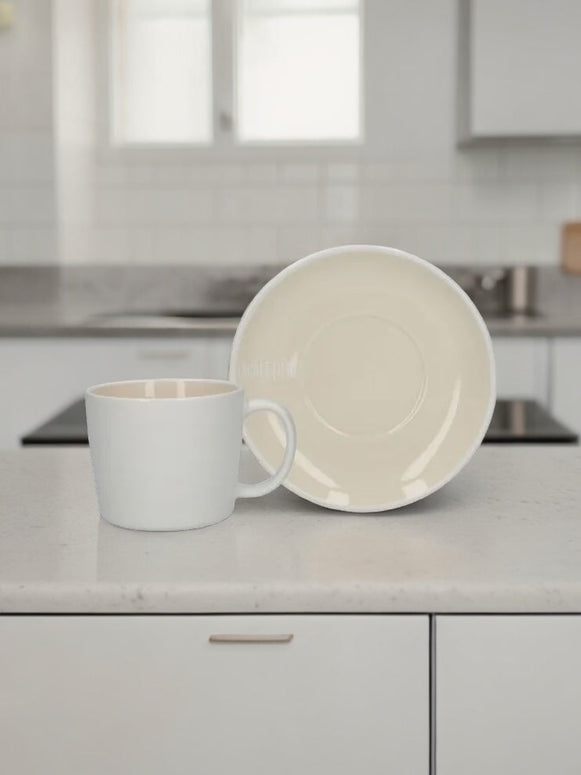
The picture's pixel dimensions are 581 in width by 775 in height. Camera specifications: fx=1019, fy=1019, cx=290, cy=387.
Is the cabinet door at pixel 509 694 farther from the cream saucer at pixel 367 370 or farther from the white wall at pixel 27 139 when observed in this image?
the white wall at pixel 27 139

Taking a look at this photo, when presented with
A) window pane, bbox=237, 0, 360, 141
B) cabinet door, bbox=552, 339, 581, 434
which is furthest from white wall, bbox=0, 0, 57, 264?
cabinet door, bbox=552, 339, 581, 434

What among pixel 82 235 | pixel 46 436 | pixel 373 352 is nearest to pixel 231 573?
pixel 373 352

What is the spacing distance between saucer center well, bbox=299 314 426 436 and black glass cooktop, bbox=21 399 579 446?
0.58m

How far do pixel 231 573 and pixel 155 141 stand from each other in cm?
299

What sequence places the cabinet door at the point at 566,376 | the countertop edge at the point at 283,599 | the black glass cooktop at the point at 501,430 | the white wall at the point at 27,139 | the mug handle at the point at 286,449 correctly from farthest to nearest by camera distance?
1. the white wall at the point at 27,139
2. the cabinet door at the point at 566,376
3. the black glass cooktop at the point at 501,430
4. the mug handle at the point at 286,449
5. the countertop edge at the point at 283,599

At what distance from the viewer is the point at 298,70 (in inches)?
135

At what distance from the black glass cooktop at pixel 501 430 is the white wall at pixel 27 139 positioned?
1.83 meters

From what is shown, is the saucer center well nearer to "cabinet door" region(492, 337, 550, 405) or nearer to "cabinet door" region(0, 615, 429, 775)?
"cabinet door" region(0, 615, 429, 775)

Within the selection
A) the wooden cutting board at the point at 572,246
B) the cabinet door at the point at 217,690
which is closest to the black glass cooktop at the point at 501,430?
the cabinet door at the point at 217,690

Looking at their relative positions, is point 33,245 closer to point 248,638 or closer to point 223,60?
point 223,60

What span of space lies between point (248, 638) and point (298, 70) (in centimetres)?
307

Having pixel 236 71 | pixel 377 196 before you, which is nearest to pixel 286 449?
pixel 377 196

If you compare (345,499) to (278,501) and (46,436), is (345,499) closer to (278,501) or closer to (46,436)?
(278,501)

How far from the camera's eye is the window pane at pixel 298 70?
3395mm
